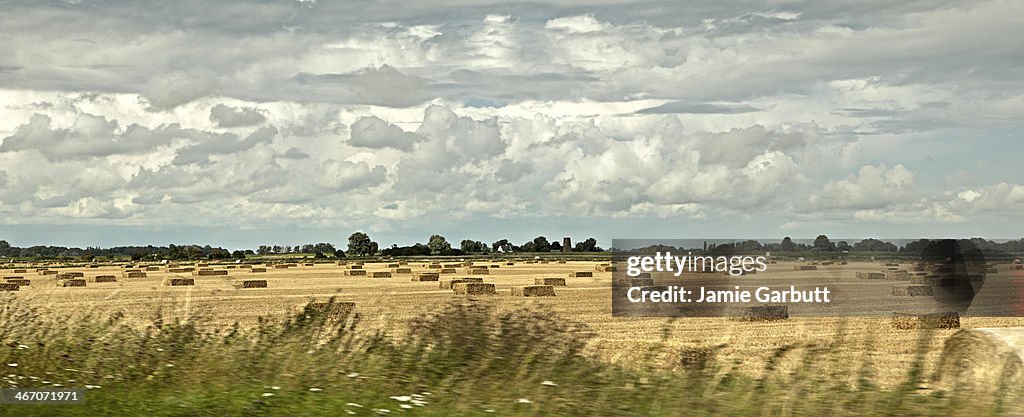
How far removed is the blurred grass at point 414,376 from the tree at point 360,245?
162 m

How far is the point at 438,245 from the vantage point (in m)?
188

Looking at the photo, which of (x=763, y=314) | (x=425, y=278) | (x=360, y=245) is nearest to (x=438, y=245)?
(x=360, y=245)

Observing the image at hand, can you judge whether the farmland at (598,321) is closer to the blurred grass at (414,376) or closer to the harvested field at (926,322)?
the harvested field at (926,322)

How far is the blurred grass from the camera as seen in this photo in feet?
43.9

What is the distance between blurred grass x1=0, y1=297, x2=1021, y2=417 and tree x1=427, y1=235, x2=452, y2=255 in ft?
544

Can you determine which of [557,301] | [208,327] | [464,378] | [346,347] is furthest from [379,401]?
[557,301]

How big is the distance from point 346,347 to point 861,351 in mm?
11330

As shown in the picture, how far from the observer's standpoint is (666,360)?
1817cm

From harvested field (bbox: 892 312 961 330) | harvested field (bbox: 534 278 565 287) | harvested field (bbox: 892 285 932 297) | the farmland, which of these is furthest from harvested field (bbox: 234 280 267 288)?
harvested field (bbox: 892 312 961 330)

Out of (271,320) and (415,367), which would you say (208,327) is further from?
(415,367)

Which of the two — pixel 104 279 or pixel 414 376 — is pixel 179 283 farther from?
pixel 414 376

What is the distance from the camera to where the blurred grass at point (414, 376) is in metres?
13.4

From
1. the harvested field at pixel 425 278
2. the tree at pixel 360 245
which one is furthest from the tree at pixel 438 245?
the harvested field at pixel 425 278

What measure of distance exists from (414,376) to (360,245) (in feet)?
550
